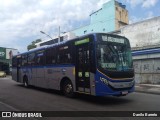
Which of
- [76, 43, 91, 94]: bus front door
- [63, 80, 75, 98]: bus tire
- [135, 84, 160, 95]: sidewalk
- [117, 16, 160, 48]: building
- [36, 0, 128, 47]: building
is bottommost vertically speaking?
[135, 84, 160, 95]: sidewalk

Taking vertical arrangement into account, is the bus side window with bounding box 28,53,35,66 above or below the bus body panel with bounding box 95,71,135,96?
above

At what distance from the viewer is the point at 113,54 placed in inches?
420

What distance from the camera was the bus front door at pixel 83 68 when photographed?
10.9 meters

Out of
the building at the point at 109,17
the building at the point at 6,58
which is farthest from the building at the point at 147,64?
the building at the point at 6,58

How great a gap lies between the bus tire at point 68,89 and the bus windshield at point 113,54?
2.93 m

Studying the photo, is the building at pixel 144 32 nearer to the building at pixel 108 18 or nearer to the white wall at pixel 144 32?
the white wall at pixel 144 32

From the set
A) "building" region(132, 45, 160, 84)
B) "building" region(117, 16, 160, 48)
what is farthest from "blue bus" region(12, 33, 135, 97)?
"building" region(117, 16, 160, 48)

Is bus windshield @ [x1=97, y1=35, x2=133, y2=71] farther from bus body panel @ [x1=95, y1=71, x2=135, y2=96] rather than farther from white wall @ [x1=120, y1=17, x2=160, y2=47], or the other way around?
white wall @ [x1=120, y1=17, x2=160, y2=47]

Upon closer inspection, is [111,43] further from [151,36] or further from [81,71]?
[151,36]

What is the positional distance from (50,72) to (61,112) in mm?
5952

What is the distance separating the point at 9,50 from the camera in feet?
205

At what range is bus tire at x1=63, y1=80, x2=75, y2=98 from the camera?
12463mm

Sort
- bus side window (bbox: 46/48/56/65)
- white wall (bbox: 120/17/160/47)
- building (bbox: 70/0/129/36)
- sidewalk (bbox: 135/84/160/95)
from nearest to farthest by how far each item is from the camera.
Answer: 1. bus side window (bbox: 46/48/56/65)
2. sidewalk (bbox: 135/84/160/95)
3. white wall (bbox: 120/17/160/47)
4. building (bbox: 70/0/129/36)

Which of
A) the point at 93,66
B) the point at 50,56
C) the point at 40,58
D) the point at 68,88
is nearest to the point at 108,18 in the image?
the point at 40,58
